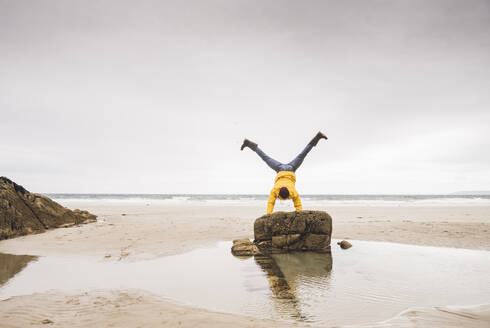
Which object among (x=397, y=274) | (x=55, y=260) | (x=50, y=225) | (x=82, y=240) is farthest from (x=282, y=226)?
(x=50, y=225)

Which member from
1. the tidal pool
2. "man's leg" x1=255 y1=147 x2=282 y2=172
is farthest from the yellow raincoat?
the tidal pool

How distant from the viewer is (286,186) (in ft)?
24.9

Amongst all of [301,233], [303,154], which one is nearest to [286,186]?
[301,233]

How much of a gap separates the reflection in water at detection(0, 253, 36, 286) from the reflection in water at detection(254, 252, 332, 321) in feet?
14.6

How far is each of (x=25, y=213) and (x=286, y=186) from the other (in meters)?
9.73

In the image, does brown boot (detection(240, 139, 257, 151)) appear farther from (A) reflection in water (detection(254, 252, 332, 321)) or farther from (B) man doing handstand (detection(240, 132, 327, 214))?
(A) reflection in water (detection(254, 252, 332, 321))

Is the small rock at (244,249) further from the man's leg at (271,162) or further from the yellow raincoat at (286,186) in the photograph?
the man's leg at (271,162)

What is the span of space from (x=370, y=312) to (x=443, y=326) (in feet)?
2.37

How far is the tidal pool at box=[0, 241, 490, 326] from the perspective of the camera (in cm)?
332

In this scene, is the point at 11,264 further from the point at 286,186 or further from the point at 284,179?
the point at 284,179

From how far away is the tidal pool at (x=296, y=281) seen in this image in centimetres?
332

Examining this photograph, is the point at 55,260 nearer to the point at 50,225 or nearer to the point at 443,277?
the point at 50,225

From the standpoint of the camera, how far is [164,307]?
10.6ft

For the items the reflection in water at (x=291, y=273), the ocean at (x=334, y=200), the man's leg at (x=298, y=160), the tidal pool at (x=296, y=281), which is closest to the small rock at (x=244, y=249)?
the reflection in water at (x=291, y=273)
